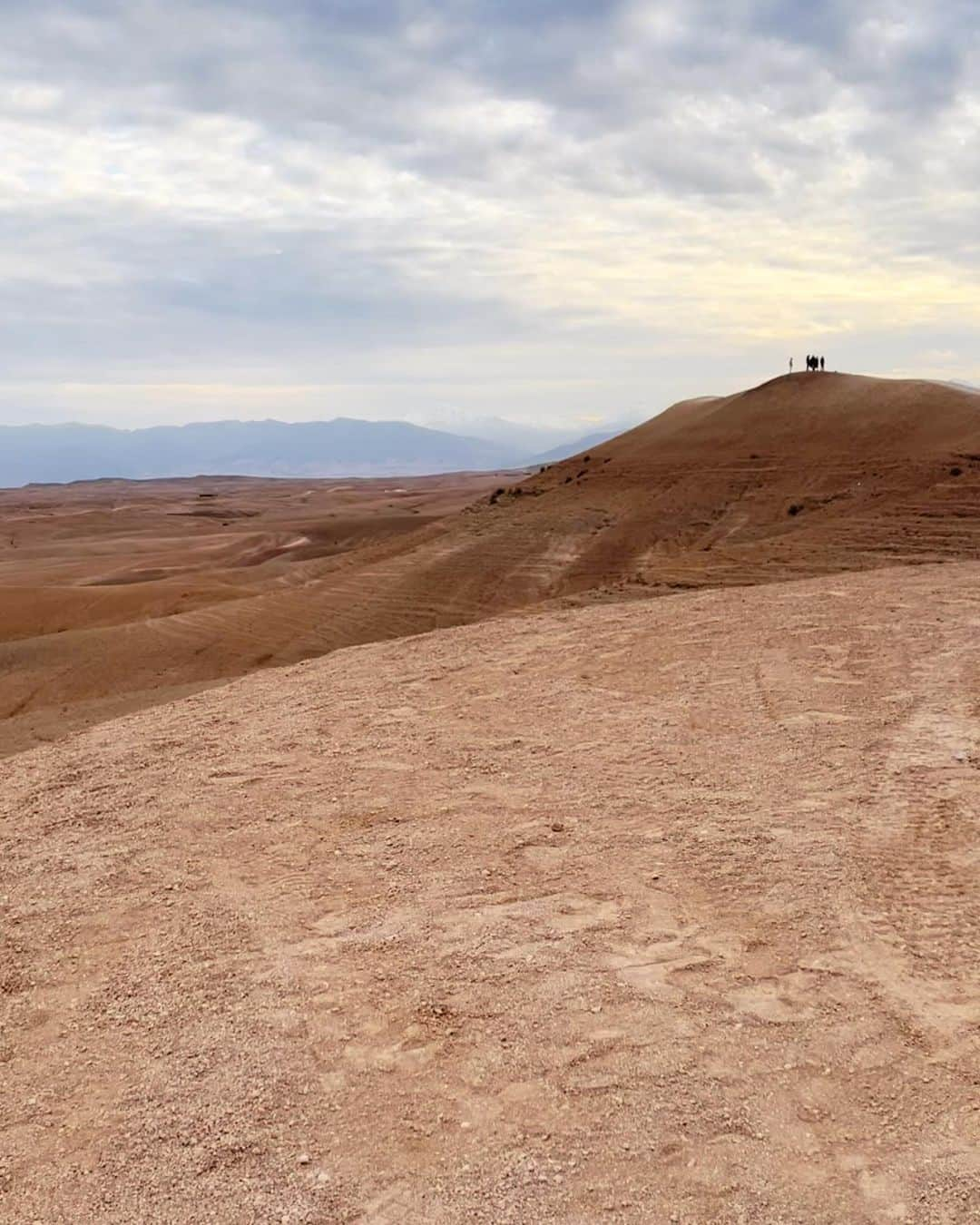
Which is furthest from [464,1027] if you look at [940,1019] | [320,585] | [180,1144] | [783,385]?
[783,385]

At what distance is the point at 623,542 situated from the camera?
2250cm

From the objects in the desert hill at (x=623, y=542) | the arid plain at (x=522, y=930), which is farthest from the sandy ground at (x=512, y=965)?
the desert hill at (x=623, y=542)

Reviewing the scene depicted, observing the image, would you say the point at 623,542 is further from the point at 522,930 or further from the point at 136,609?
the point at 522,930

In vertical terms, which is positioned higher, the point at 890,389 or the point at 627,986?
the point at 890,389

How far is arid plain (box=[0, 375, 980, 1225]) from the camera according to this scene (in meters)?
3.80

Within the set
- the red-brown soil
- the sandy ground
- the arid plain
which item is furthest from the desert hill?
the sandy ground

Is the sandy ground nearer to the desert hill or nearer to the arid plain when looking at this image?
the arid plain

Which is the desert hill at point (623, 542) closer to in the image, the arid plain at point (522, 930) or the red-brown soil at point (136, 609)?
the red-brown soil at point (136, 609)

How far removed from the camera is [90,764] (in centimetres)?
908

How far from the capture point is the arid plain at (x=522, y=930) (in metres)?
3.80

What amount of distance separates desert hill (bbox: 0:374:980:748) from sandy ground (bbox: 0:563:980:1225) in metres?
6.38

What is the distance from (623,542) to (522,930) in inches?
695

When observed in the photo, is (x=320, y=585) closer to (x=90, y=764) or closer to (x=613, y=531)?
(x=613, y=531)

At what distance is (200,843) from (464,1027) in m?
2.87
